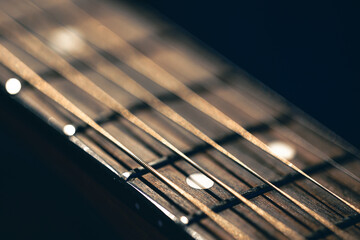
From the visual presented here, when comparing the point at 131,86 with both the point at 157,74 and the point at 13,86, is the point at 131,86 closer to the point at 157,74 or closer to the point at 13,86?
the point at 157,74

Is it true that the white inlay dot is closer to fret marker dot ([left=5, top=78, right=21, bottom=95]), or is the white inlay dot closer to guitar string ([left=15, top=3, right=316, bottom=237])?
guitar string ([left=15, top=3, right=316, bottom=237])

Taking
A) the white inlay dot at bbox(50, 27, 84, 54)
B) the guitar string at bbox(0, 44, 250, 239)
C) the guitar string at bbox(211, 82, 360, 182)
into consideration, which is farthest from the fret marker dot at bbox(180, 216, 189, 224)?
the white inlay dot at bbox(50, 27, 84, 54)

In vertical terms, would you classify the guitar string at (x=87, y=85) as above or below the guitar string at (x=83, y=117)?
above

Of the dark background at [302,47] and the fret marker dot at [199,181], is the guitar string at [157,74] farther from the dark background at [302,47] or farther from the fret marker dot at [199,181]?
the dark background at [302,47]

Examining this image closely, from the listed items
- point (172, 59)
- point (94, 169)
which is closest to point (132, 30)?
point (172, 59)

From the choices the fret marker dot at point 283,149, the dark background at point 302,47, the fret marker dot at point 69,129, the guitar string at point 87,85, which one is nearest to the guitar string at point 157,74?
the fret marker dot at point 283,149

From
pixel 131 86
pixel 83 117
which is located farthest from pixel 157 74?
pixel 83 117
